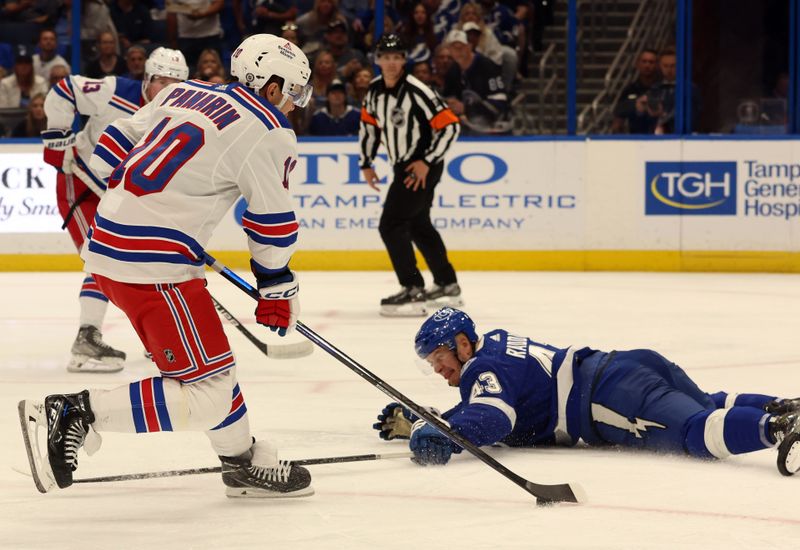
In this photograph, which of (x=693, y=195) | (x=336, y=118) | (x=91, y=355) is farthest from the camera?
(x=336, y=118)

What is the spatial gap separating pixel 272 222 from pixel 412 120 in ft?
14.6

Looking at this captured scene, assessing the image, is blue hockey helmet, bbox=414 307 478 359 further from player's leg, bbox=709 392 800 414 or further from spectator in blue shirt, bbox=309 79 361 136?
spectator in blue shirt, bbox=309 79 361 136

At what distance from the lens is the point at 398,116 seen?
7344 mm

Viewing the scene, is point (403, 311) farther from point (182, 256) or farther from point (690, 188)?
point (182, 256)

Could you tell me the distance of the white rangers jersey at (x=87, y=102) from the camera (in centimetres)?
553

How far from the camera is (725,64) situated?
440 inches

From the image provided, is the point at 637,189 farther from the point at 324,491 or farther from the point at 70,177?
the point at 324,491

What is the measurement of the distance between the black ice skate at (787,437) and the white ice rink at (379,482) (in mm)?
48

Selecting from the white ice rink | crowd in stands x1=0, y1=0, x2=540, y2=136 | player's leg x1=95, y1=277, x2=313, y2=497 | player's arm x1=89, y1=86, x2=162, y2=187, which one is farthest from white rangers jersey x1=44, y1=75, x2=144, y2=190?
crowd in stands x1=0, y1=0, x2=540, y2=136

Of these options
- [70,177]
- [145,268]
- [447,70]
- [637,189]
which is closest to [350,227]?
[447,70]

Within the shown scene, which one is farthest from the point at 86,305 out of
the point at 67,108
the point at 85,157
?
the point at 67,108

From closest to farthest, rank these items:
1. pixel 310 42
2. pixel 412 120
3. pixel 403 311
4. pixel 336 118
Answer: pixel 403 311, pixel 412 120, pixel 336 118, pixel 310 42

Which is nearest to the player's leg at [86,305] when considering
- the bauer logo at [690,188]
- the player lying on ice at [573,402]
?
the player lying on ice at [573,402]

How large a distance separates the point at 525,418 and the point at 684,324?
326cm
